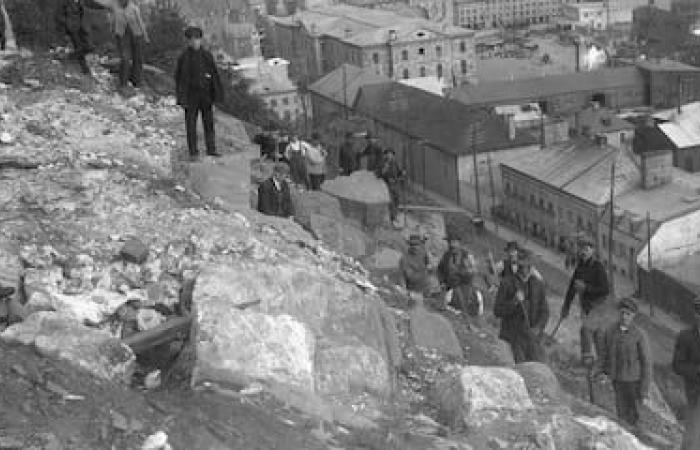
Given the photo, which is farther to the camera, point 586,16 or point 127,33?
point 586,16

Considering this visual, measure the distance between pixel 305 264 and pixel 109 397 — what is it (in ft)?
10.8

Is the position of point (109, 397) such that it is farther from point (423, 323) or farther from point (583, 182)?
point (583, 182)

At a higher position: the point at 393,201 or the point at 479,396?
the point at 479,396

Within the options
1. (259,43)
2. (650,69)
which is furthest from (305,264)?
(259,43)

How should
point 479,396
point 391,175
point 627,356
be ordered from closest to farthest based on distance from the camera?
1. point 479,396
2. point 627,356
3. point 391,175

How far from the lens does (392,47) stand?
251 feet

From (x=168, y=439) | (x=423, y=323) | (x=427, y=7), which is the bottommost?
(x=427, y=7)

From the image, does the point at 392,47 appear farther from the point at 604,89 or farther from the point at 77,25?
the point at 77,25

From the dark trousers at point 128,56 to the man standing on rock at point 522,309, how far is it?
22.2 feet

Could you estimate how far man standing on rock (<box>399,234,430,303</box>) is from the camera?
10680 millimetres

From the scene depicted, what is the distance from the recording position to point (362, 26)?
80.4 metres

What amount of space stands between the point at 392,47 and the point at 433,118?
28001mm

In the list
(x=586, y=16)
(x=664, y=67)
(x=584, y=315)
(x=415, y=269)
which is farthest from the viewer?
(x=586, y=16)

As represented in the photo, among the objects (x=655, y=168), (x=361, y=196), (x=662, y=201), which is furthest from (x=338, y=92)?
(x=361, y=196)
